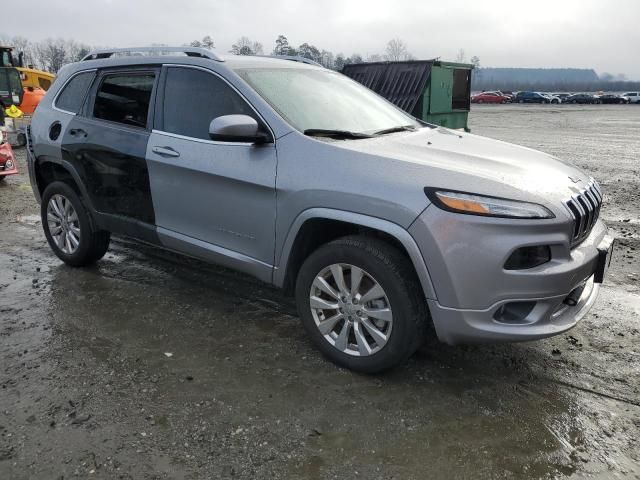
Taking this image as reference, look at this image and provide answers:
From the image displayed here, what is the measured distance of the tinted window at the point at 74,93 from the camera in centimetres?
488

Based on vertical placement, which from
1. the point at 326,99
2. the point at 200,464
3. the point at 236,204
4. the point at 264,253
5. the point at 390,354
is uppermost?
the point at 326,99

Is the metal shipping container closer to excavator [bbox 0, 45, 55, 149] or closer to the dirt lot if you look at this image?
the dirt lot

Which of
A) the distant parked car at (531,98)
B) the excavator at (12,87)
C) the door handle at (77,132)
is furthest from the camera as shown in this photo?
the distant parked car at (531,98)

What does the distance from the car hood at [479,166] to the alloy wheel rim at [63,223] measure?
2883 mm

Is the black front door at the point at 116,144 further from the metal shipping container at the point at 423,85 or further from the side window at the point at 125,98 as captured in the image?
the metal shipping container at the point at 423,85

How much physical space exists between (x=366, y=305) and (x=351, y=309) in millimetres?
101

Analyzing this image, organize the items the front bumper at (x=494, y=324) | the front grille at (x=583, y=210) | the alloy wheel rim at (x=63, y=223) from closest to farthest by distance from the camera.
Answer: the front bumper at (x=494, y=324) → the front grille at (x=583, y=210) → the alloy wheel rim at (x=63, y=223)

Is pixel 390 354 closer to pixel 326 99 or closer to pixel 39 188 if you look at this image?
pixel 326 99

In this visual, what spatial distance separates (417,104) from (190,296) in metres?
7.94

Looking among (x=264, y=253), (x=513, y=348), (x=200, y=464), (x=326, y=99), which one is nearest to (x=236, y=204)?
(x=264, y=253)

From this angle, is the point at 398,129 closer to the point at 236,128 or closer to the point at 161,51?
the point at 236,128

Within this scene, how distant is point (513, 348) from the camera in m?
3.79

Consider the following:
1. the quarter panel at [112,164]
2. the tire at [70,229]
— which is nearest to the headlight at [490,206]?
the quarter panel at [112,164]

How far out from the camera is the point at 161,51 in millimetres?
4414
